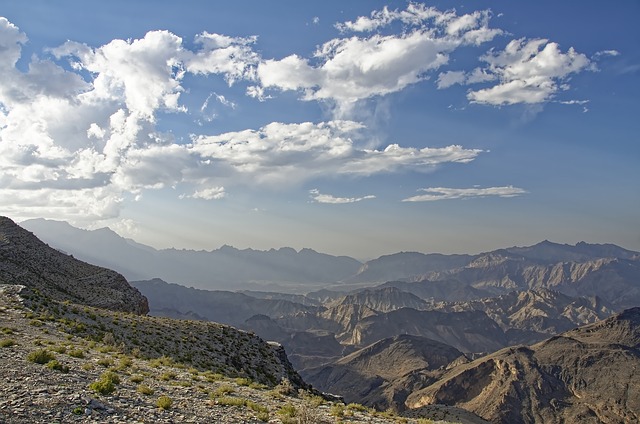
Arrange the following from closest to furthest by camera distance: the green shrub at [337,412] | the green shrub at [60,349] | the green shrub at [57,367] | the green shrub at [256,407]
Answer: the green shrub at [256,407] → the green shrub at [57,367] → the green shrub at [337,412] → the green shrub at [60,349]

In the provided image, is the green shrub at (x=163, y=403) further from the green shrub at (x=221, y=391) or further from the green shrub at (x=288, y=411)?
the green shrub at (x=288, y=411)

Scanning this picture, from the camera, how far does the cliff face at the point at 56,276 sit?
4732 centimetres

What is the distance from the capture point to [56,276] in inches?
2183

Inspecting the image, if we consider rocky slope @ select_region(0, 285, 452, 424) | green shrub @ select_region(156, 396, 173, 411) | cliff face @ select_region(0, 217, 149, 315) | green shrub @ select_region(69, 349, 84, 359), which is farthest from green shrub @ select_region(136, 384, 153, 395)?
cliff face @ select_region(0, 217, 149, 315)

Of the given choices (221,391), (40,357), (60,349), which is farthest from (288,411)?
(60,349)

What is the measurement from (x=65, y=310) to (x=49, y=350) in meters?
14.8

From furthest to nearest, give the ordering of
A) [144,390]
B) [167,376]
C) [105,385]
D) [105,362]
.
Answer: [105,362]
[167,376]
[144,390]
[105,385]

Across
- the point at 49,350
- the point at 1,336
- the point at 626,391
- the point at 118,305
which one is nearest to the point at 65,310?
the point at 1,336

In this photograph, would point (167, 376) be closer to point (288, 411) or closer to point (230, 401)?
point (230, 401)

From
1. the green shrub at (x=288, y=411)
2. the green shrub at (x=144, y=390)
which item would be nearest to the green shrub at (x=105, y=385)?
the green shrub at (x=144, y=390)

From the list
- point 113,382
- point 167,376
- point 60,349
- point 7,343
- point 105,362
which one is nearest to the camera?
point 113,382

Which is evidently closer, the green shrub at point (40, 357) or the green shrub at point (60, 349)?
the green shrub at point (40, 357)

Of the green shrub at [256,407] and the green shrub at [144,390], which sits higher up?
the green shrub at [144,390]

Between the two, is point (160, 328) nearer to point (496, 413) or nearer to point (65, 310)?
point (65, 310)
